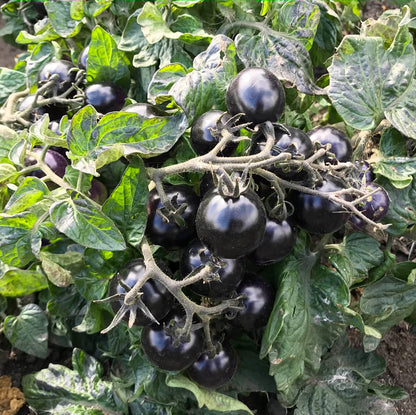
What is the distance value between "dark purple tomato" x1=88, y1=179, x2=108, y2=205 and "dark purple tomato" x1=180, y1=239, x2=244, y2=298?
291mm

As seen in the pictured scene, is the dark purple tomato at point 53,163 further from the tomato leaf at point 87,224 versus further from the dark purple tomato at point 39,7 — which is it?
the dark purple tomato at point 39,7

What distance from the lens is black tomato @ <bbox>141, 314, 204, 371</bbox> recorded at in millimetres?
913

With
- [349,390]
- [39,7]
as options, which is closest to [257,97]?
[349,390]

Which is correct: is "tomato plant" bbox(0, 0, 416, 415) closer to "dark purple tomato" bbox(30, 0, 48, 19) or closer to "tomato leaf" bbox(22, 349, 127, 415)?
"tomato leaf" bbox(22, 349, 127, 415)

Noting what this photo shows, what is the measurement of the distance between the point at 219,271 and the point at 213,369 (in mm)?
233

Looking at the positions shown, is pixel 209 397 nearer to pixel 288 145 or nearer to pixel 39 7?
pixel 288 145

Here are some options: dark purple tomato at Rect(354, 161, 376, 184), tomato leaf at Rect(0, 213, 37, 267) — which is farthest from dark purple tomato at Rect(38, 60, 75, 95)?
dark purple tomato at Rect(354, 161, 376, 184)

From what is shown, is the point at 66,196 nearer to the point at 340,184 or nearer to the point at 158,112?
the point at 158,112

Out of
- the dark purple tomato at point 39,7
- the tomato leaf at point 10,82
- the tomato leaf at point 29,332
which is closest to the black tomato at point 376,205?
the tomato leaf at point 29,332

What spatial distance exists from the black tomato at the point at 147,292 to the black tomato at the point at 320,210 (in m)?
0.29

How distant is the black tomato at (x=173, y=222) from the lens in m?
0.92

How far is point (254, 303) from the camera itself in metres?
0.98

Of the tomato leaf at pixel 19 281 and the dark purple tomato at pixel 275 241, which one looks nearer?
the dark purple tomato at pixel 275 241

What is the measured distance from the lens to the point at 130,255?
1007 millimetres
